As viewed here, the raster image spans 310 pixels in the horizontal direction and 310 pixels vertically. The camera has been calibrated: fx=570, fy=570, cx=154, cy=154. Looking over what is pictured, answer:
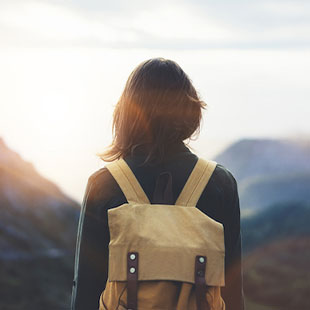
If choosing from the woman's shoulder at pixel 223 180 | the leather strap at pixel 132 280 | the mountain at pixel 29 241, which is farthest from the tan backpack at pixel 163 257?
the mountain at pixel 29 241

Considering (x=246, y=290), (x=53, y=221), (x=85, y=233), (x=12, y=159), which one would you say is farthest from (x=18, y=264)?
(x=85, y=233)

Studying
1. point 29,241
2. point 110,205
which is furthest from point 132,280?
point 29,241

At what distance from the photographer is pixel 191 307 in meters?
1.52

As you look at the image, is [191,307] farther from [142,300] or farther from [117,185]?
[117,185]

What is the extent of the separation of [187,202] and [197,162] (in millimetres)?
121

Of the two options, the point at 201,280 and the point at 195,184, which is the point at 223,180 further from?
the point at 201,280

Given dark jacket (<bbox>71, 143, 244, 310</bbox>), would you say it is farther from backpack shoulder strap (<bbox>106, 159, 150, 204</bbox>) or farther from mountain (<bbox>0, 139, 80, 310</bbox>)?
mountain (<bbox>0, 139, 80, 310</bbox>)

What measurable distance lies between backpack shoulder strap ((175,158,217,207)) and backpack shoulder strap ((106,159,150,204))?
0.10m

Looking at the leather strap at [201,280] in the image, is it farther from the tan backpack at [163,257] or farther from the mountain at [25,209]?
the mountain at [25,209]

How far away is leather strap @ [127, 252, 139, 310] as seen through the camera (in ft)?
4.89

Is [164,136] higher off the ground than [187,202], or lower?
higher

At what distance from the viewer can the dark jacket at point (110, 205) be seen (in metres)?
1.59

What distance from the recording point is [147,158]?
5.19 ft

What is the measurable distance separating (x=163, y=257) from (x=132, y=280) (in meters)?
0.10
